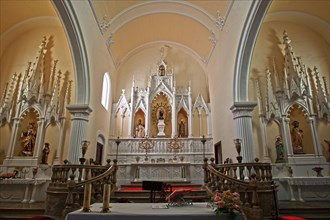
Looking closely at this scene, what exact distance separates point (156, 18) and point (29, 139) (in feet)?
26.8

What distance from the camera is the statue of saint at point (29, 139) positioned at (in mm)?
8445

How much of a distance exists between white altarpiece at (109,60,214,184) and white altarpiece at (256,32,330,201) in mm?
3453

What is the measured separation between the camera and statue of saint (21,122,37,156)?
8.45 meters

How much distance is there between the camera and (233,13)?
834 centimetres

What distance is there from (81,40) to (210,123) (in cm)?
733

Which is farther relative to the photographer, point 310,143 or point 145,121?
point 145,121

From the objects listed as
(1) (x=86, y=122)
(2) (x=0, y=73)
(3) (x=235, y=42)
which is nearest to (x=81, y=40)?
(1) (x=86, y=122)

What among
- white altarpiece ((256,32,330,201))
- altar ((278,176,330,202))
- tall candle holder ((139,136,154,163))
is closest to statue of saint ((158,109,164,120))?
tall candle holder ((139,136,154,163))

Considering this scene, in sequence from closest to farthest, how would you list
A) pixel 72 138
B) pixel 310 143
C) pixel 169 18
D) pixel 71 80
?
pixel 72 138, pixel 310 143, pixel 71 80, pixel 169 18

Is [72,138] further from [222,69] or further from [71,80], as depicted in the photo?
[222,69]

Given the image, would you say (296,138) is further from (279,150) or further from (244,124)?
(244,124)

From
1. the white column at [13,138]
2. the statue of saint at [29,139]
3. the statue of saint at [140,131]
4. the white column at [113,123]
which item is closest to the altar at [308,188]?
the statue of saint at [140,131]

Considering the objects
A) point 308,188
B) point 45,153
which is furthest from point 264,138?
point 45,153

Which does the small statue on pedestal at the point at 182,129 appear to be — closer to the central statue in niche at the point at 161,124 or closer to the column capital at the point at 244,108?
the central statue in niche at the point at 161,124
